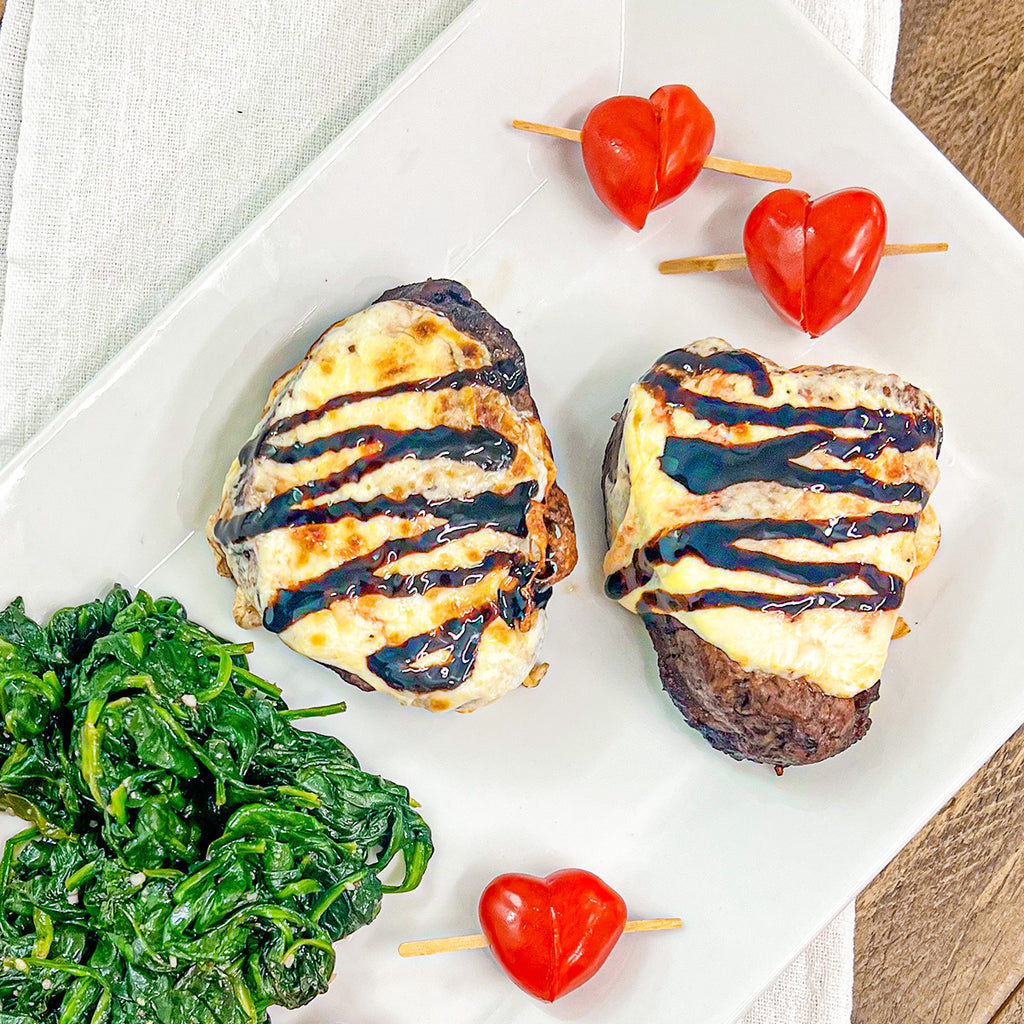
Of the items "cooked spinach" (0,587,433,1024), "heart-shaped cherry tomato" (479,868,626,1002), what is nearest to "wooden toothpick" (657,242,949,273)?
"cooked spinach" (0,587,433,1024)

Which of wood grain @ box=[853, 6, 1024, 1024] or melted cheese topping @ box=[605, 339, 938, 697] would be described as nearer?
melted cheese topping @ box=[605, 339, 938, 697]

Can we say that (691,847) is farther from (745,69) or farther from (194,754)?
(745,69)

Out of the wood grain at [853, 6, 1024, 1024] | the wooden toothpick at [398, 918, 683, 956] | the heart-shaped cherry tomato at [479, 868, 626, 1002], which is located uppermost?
the wood grain at [853, 6, 1024, 1024]

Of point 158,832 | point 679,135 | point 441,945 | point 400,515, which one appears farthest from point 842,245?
point 158,832

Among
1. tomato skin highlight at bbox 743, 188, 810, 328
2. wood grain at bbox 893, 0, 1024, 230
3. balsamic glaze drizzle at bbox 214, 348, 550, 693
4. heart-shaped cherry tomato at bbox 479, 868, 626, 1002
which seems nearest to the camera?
balsamic glaze drizzle at bbox 214, 348, 550, 693

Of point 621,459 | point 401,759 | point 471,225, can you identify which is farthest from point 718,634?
point 471,225

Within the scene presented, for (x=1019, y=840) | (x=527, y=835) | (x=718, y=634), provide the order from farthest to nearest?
(x=1019, y=840), (x=527, y=835), (x=718, y=634)

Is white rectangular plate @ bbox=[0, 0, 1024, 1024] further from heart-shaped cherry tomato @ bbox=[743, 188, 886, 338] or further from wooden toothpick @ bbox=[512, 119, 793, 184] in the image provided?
heart-shaped cherry tomato @ bbox=[743, 188, 886, 338]
